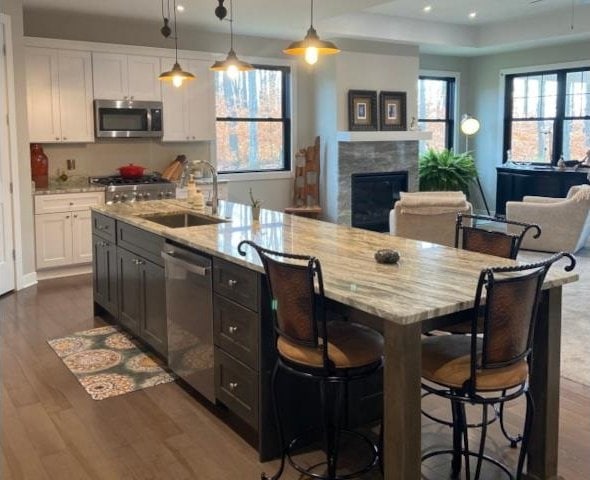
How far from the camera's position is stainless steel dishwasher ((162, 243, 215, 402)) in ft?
10.7

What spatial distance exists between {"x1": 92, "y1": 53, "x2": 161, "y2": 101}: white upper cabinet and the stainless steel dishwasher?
3.79 meters

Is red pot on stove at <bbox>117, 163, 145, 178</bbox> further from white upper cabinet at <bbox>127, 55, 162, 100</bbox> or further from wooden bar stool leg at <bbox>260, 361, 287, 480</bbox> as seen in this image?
wooden bar stool leg at <bbox>260, 361, 287, 480</bbox>

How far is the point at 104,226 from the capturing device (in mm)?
4777

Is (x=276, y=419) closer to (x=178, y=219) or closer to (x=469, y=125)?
(x=178, y=219)

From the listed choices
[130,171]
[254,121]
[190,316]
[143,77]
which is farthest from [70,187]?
[190,316]

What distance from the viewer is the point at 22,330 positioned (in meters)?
4.76

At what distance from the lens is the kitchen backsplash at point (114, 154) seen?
696 cm

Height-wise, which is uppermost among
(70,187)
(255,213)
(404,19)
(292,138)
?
(404,19)

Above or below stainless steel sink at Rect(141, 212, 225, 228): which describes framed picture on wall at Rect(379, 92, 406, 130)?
above

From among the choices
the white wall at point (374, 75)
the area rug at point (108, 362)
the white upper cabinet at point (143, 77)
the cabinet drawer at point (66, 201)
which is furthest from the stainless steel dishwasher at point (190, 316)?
the white wall at point (374, 75)

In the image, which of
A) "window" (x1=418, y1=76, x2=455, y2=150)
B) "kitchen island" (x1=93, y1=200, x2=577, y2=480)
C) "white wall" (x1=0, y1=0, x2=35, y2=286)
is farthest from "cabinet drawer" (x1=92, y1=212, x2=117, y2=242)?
"window" (x1=418, y1=76, x2=455, y2=150)

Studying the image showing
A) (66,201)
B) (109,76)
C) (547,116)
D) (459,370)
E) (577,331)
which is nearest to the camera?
(459,370)

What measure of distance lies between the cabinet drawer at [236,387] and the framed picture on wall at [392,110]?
257 inches

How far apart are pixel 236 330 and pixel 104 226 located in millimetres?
2188
